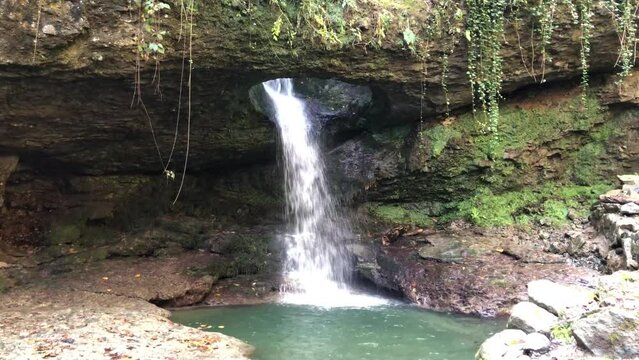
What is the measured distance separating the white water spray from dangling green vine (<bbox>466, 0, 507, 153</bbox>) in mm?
3556

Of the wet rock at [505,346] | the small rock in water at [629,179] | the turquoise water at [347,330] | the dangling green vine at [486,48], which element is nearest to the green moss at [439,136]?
the dangling green vine at [486,48]

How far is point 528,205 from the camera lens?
30.9 ft

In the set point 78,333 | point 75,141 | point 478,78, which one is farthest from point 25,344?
point 478,78

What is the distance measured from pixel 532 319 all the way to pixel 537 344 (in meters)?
0.47

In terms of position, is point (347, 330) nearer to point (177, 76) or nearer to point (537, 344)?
point (537, 344)

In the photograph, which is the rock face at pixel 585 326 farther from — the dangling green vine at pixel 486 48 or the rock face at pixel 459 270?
the dangling green vine at pixel 486 48

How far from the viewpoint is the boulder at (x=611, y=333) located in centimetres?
329

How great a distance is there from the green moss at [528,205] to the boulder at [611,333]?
586 centimetres

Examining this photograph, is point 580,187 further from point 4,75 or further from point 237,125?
point 4,75

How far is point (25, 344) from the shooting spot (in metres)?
5.26

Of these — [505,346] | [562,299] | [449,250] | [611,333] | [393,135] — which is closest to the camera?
[611,333]

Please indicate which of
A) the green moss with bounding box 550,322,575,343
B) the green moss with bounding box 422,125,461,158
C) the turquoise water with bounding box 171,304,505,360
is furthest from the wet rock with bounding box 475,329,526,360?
the green moss with bounding box 422,125,461,158

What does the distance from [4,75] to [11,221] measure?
3790 mm

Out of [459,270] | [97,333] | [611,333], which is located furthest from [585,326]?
[97,333]
